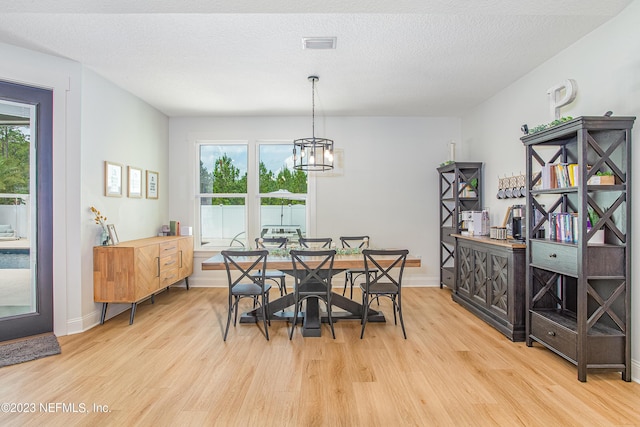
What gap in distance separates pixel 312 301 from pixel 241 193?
271 centimetres

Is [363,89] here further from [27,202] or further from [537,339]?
[27,202]

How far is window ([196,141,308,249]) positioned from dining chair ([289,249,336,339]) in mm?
2229

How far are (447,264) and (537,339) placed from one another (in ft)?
8.66

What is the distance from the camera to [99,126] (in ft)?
12.8

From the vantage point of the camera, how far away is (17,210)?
10.9 feet

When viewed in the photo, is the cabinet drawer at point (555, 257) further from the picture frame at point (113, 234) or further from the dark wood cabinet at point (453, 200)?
the picture frame at point (113, 234)

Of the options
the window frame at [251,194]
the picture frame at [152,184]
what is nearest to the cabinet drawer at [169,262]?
the window frame at [251,194]

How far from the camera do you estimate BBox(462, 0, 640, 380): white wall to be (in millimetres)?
Result: 2582

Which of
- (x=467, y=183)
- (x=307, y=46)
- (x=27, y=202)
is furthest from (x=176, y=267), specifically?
(x=467, y=183)

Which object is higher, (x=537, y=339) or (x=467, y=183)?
(x=467, y=183)

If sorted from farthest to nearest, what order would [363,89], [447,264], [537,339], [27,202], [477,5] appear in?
[447,264], [363,89], [27,202], [537,339], [477,5]

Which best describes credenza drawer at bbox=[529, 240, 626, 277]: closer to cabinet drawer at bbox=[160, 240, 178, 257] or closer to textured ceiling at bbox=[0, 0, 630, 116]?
textured ceiling at bbox=[0, 0, 630, 116]

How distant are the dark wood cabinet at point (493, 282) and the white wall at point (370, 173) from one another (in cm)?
118

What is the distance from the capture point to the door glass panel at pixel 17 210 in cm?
327
